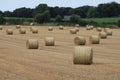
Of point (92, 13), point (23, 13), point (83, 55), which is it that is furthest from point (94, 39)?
point (23, 13)

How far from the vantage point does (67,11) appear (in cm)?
17438

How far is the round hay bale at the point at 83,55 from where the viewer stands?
18853 millimetres

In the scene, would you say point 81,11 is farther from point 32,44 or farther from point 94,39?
point 32,44

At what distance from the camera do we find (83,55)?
18.9 meters

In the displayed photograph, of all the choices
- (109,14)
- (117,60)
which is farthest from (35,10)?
(117,60)

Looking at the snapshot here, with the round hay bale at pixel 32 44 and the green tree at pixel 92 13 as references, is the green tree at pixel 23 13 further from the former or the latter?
the round hay bale at pixel 32 44

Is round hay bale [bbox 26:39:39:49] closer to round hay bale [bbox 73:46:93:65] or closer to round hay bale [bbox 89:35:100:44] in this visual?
round hay bale [bbox 89:35:100:44]

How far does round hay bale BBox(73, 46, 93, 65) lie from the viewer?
18.9 meters

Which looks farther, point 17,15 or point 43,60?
point 17,15

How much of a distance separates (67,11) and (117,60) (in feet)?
502

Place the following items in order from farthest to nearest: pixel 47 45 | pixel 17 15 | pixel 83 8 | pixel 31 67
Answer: pixel 83 8 < pixel 17 15 < pixel 47 45 < pixel 31 67

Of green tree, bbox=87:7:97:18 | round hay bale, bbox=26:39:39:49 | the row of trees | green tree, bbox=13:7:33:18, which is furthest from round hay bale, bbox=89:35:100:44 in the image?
green tree, bbox=13:7:33:18

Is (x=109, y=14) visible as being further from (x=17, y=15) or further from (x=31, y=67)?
(x=31, y=67)

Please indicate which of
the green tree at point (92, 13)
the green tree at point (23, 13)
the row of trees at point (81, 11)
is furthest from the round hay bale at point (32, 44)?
the green tree at point (23, 13)
